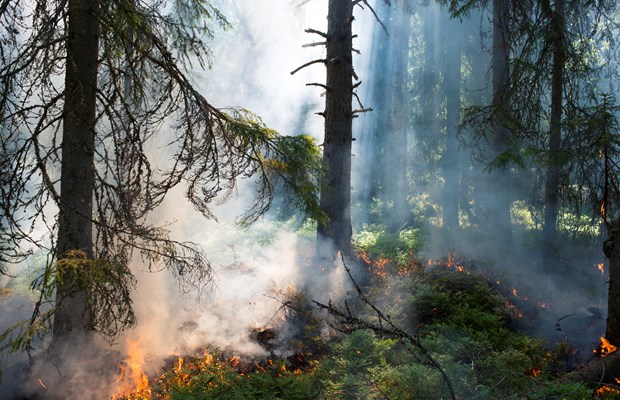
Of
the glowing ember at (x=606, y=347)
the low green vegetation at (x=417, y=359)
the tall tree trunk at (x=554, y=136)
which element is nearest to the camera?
the low green vegetation at (x=417, y=359)

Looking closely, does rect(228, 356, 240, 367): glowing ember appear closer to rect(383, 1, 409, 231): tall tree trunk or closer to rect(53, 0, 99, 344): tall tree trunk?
rect(53, 0, 99, 344): tall tree trunk

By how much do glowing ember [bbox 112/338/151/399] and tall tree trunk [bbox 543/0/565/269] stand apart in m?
7.28

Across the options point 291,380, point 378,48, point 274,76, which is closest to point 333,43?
point 291,380

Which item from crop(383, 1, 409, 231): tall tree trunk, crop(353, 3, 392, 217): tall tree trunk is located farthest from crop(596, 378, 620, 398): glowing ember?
crop(353, 3, 392, 217): tall tree trunk

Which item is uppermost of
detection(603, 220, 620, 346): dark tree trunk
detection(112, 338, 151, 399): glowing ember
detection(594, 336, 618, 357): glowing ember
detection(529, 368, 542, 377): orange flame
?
detection(603, 220, 620, 346): dark tree trunk

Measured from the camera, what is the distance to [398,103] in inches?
831

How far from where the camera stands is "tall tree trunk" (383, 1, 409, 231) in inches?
810

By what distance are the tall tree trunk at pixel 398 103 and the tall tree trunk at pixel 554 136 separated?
9638 millimetres

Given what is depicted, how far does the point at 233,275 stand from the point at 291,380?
16.8ft

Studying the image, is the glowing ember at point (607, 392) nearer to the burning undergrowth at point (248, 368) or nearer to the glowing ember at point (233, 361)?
the burning undergrowth at point (248, 368)

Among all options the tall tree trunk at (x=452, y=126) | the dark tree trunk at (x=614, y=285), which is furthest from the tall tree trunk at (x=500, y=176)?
the dark tree trunk at (x=614, y=285)

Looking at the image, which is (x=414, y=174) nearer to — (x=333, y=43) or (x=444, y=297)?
(x=333, y=43)

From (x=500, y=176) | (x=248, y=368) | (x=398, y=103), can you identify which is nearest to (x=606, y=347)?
(x=248, y=368)

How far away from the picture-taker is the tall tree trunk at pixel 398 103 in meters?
20.6
